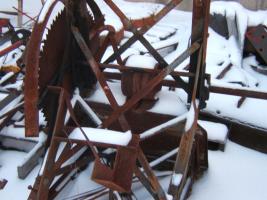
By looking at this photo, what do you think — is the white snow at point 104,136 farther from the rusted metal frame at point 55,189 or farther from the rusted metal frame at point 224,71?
the rusted metal frame at point 224,71

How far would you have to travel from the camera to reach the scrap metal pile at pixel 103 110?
2.18 m

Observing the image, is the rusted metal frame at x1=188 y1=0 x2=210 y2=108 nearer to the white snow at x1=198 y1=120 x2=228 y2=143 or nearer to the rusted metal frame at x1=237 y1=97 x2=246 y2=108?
the white snow at x1=198 y1=120 x2=228 y2=143

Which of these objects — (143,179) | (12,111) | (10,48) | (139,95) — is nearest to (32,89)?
(139,95)


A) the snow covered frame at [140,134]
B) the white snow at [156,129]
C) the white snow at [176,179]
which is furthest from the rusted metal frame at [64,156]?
the white snow at [176,179]

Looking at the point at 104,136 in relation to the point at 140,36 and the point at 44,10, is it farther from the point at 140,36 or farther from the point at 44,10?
the point at 140,36

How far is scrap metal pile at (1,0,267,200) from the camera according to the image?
85.7 inches

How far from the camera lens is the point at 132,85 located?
2.99 meters

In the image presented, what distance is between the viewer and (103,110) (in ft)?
10.3

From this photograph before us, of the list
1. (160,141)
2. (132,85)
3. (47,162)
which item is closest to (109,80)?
(132,85)

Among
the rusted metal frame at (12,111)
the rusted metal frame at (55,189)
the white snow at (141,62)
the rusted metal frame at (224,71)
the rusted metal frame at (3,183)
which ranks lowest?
the rusted metal frame at (3,183)

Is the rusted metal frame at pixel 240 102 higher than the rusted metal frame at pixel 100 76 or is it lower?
lower

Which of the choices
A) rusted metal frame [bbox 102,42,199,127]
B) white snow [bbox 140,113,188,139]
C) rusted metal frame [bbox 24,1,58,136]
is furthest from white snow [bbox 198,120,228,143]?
rusted metal frame [bbox 24,1,58,136]

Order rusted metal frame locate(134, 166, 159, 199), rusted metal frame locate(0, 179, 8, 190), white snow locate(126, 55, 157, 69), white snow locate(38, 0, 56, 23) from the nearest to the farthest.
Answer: rusted metal frame locate(134, 166, 159, 199)
white snow locate(38, 0, 56, 23)
rusted metal frame locate(0, 179, 8, 190)
white snow locate(126, 55, 157, 69)

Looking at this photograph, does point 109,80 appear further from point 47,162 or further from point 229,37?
point 229,37
